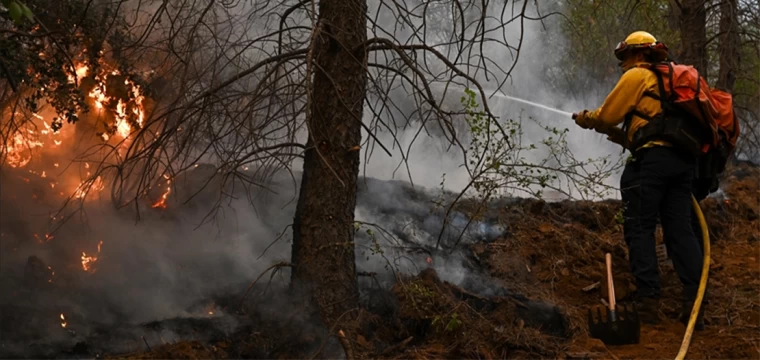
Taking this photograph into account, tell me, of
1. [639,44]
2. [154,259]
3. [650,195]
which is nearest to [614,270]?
[650,195]

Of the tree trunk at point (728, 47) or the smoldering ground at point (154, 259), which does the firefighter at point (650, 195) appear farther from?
the tree trunk at point (728, 47)

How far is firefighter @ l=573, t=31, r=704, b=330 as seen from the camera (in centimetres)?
516

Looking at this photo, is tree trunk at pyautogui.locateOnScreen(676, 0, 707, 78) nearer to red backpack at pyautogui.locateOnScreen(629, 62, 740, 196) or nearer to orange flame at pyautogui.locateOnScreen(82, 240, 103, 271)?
red backpack at pyautogui.locateOnScreen(629, 62, 740, 196)

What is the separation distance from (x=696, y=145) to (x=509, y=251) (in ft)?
6.63

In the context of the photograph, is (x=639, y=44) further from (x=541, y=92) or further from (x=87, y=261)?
(x=541, y=92)

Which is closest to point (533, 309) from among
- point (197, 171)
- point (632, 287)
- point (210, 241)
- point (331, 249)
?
point (632, 287)

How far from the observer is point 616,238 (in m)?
7.10

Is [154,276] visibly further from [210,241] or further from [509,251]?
[509,251]

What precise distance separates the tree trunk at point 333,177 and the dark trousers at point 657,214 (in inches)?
76.4

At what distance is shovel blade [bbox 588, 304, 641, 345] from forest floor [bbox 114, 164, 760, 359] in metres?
0.06

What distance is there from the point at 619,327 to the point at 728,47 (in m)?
4.52

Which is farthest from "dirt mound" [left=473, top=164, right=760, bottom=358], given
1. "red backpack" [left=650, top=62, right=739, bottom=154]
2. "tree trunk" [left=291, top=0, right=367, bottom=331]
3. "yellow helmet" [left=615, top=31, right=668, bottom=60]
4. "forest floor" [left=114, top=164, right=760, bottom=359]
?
"tree trunk" [left=291, top=0, right=367, bottom=331]

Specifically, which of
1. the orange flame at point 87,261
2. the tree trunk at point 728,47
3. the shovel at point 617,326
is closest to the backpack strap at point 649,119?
the shovel at point 617,326

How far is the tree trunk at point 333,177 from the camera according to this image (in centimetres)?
488
